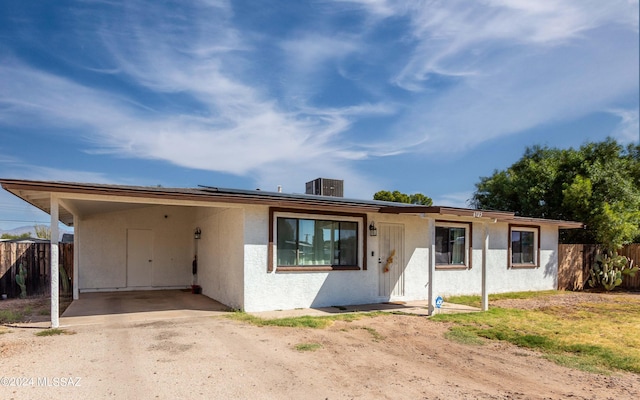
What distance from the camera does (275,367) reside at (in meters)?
5.21

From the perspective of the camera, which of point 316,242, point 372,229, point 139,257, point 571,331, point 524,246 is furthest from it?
point 524,246

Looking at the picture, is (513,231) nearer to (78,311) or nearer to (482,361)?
(482,361)

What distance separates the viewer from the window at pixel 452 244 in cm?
1178

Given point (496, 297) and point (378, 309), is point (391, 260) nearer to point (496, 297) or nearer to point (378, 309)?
point (378, 309)

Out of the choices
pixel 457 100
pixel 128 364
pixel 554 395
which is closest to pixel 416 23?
pixel 457 100

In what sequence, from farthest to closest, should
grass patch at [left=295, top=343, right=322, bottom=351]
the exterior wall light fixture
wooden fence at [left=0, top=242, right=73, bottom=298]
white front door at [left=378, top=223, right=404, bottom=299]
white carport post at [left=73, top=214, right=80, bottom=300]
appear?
wooden fence at [left=0, top=242, right=73, bottom=298], white carport post at [left=73, top=214, right=80, bottom=300], white front door at [left=378, top=223, right=404, bottom=299], the exterior wall light fixture, grass patch at [left=295, top=343, right=322, bottom=351]

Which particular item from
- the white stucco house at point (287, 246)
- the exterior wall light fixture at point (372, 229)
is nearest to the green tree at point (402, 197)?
the white stucco house at point (287, 246)

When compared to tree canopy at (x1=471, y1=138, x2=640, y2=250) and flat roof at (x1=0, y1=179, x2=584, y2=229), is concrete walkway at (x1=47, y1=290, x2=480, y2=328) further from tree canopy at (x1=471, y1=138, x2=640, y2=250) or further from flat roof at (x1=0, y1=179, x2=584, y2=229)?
tree canopy at (x1=471, y1=138, x2=640, y2=250)

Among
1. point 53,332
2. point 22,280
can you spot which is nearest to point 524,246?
point 53,332

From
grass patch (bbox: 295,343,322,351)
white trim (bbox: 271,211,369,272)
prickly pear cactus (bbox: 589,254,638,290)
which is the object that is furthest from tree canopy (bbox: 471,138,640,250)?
grass patch (bbox: 295,343,322,351)

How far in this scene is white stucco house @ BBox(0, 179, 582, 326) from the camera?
28.9ft

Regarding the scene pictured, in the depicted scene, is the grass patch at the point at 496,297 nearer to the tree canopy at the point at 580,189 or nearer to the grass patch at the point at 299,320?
the grass patch at the point at 299,320

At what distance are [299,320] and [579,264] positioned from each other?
1293 centimetres

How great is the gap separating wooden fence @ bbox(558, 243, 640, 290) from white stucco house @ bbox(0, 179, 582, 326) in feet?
1.92
